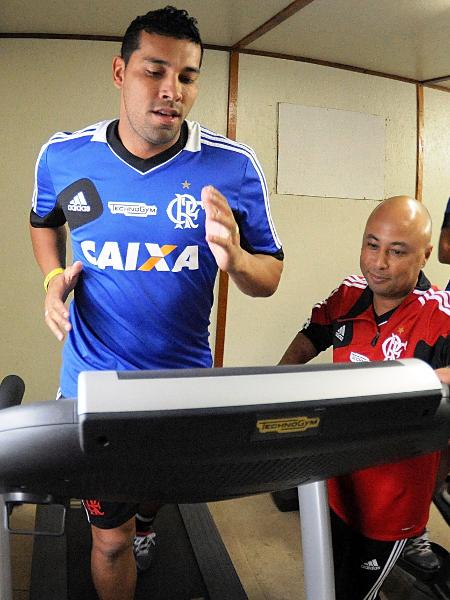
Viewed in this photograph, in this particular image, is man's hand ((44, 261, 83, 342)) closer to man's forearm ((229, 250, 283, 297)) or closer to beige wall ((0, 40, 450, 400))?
man's forearm ((229, 250, 283, 297))

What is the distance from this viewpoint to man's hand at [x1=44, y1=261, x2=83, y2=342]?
1489 millimetres

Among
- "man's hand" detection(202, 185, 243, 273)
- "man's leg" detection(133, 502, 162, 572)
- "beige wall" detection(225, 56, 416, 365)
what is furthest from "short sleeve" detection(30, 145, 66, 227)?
"beige wall" detection(225, 56, 416, 365)

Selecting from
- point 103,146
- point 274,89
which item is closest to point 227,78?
point 274,89

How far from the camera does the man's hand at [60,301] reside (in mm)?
1489

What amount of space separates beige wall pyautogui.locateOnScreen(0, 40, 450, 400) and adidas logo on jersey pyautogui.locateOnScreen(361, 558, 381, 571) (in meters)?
2.39

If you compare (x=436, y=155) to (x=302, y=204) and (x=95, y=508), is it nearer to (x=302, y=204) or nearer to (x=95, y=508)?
(x=302, y=204)

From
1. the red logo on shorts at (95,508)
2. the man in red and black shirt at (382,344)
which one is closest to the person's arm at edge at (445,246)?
the man in red and black shirt at (382,344)

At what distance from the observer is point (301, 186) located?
3.93 metres

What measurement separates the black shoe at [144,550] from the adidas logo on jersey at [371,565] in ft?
3.53

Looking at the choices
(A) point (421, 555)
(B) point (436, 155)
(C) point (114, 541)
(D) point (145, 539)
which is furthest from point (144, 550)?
(B) point (436, 155)

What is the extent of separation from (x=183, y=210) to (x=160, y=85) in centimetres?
32

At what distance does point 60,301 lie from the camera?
Answer: 5.02 ft

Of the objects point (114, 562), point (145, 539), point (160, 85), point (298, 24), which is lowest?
point (145, 539)

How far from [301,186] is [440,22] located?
1.32m
